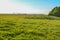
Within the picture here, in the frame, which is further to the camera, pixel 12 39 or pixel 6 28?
pixel 6 28

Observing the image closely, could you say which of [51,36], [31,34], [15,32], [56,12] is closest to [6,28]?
[15,32]

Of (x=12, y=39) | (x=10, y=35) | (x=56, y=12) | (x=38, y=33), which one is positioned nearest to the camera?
(x=12, y=39)

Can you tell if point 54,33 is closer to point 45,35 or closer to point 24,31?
point 45,35

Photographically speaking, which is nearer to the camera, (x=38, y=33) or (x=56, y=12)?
(x=38, y=33)

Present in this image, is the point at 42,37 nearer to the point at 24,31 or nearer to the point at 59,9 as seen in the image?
the point at 24,31

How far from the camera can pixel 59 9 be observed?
306 ft

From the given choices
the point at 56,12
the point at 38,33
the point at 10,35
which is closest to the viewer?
the point at 10,35

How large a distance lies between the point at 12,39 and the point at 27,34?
14.9ft

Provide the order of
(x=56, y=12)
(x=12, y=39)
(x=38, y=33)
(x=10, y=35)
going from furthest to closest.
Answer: (x=56, y=12)
(x=38, y=33)
(x=10, y=35)
(x=12, y=39)

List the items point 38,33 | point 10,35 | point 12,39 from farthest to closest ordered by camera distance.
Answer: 1. point 38,33
2. point 10,35
3. point 12,39

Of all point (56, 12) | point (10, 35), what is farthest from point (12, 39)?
point (56, 12)

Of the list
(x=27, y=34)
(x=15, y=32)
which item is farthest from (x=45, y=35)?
(x=15, y=32)

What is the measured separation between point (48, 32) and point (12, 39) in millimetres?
8774

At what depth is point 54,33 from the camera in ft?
119
